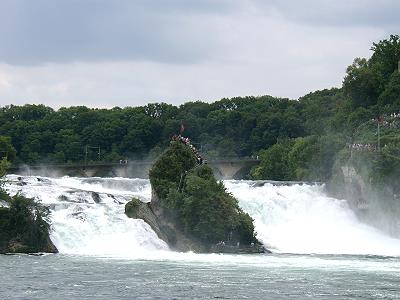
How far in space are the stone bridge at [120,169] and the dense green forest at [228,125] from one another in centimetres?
306

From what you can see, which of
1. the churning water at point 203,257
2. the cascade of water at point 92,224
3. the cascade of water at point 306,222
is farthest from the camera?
the cascade of water at point 306,222

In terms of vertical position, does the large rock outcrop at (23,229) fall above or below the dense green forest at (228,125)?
below

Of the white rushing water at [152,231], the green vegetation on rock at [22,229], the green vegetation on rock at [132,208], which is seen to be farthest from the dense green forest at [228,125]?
the green vegetation on rock at [22,229]

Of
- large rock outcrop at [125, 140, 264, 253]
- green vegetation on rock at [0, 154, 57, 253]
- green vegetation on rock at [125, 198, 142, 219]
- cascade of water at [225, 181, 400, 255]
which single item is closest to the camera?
green vegetation on rock at [0, 154, 57, 253]

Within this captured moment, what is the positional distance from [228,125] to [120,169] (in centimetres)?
3335

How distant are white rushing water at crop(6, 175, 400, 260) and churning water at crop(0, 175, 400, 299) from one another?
0.06 m

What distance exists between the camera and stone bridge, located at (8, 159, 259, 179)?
93375 mm

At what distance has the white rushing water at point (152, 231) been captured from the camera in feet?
173

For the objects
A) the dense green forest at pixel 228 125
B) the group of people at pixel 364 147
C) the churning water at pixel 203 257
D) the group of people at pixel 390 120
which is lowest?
the churning water at pixel 203 257

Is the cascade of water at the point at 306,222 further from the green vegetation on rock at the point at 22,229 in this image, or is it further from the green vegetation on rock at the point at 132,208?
the green vegetation on rock at the point at 22,229

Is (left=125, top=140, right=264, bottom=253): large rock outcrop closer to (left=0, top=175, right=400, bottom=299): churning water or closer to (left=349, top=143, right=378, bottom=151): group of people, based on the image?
(left=0, top=175, right=400, bottom=299): churning water

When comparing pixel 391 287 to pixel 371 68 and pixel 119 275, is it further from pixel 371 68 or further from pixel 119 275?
pixel 371 68

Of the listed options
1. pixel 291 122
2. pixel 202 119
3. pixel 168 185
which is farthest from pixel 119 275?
pixel 202 119

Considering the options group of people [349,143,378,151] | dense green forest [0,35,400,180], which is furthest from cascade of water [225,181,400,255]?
dense green forest [0,35,400,180]
